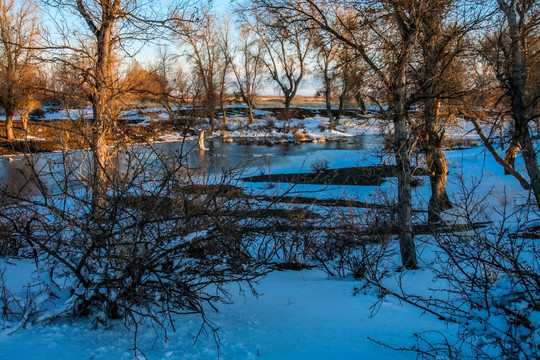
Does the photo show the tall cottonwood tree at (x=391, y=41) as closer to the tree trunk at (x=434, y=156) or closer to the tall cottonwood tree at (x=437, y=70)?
the tall cottonwood tree at (x=437, y=70)

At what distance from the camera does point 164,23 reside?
25.6 ft

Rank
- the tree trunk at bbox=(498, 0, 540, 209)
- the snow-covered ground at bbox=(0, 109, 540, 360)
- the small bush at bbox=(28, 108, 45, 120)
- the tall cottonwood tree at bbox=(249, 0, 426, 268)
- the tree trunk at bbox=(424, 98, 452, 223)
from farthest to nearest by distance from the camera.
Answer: the small bush at bbox=(28, 108, 45, 120)
the tree trunk at bbox=(424, 98, 452, 223)
the tree trunk at bbox=(498, 0, 540, 209)
the tall cottonwood tree at bbox=(249, 0, 426, 268)
the snow-covered ground at bbox=(0, 109, 540, 360)

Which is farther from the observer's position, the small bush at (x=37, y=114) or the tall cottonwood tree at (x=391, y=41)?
the small bush at (x=37, y=114)

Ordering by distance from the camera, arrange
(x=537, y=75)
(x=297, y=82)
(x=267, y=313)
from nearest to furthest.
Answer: (x=267, y=313)
(x=537, y=75)
(x=297, y=82)

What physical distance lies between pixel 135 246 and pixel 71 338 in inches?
35.5

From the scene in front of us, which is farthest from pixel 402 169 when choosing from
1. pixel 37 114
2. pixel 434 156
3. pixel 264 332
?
pixel 37 114

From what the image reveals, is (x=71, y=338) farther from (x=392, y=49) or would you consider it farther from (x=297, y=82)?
(x=297, y=82)

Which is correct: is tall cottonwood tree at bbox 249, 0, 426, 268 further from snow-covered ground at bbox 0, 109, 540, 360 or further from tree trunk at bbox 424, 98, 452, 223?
tree trunk at bbox 424, 98, 452, 223

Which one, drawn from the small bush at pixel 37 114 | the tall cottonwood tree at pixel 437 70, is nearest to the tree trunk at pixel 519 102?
the tall cottonwood tree at pixel 437 70

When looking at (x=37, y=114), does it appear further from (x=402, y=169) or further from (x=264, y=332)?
(x=264, y=332)

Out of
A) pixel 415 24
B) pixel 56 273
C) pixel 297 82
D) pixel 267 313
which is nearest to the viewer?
pixel 56 273

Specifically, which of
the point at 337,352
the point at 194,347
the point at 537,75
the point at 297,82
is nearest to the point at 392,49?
the point at 337,352

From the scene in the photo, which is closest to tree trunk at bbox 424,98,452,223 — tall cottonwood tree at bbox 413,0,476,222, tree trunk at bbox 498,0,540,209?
tall cottonwood tree at bbox 413,0,476,222

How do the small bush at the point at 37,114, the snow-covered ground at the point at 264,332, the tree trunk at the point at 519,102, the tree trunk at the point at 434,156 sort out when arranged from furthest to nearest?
the small bush at the point at 37,114, the tree trunk at the point at 434,156, the tree trunk at the point at 519,102, the snow-covered ground at the point at 264,332
